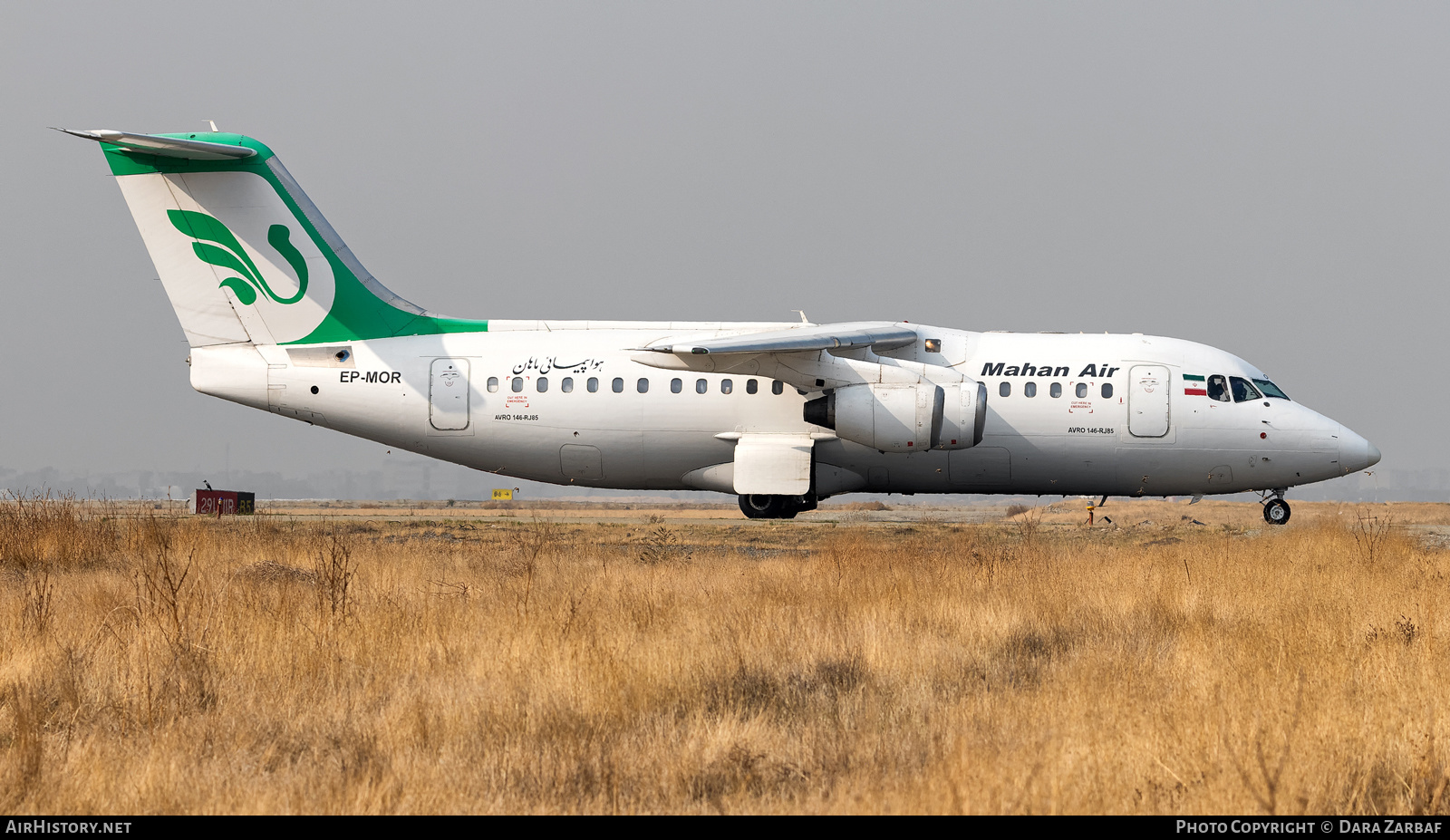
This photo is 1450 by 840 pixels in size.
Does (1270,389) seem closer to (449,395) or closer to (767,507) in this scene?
(767,507)

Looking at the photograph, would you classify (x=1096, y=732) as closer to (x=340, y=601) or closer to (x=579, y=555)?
(x=340, y=601)

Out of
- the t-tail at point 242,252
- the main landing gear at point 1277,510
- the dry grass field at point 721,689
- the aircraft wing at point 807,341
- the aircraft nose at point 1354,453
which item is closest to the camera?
the dry grass field at point 721,689

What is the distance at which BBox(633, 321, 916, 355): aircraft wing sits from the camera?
776 inches

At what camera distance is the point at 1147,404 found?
22.4 m

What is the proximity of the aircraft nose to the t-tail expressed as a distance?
19450 millimetres

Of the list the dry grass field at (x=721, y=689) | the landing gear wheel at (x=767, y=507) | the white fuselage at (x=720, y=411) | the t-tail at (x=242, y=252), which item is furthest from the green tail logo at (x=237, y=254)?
the dry grass field at (x=721, y=689)

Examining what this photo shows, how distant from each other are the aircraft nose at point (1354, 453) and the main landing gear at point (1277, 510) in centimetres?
161

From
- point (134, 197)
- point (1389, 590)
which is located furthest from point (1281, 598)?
point (134, 197)

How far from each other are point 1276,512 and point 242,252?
22.8 meters

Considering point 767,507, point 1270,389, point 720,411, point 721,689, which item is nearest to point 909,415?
point 720,411

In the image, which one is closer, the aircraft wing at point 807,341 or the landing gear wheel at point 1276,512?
the aircraft wing at point 807,341

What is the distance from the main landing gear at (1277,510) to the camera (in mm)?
24344

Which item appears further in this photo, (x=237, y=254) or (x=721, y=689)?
(x=237, y=254)

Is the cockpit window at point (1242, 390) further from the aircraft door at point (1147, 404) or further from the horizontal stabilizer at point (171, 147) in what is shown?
the horizontal stabilizer at point (171, 147)
